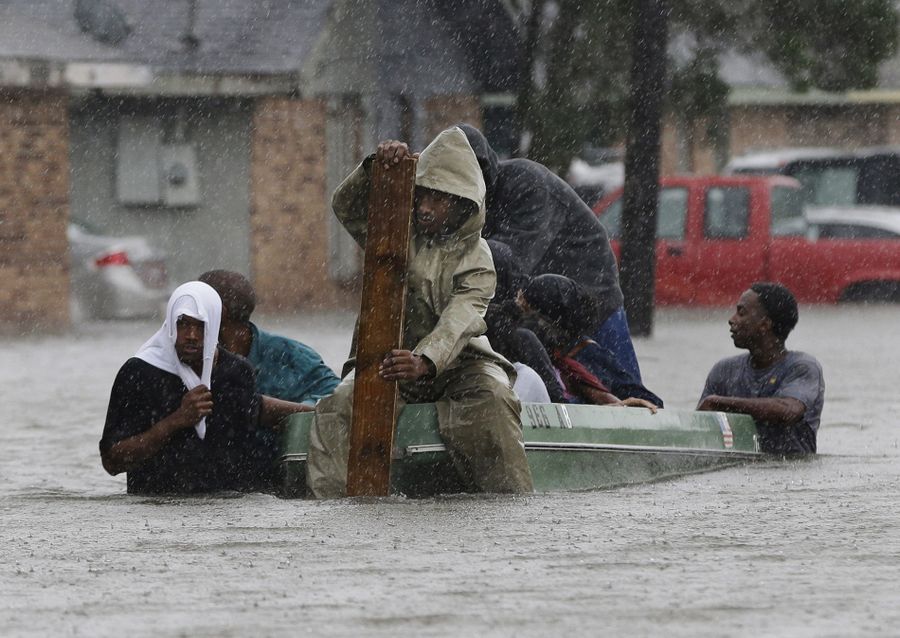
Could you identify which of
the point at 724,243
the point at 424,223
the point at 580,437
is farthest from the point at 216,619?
the point at 724,243

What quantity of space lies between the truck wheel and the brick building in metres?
5.58

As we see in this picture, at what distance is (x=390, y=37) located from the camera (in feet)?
91.8

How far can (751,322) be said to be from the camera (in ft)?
33.0

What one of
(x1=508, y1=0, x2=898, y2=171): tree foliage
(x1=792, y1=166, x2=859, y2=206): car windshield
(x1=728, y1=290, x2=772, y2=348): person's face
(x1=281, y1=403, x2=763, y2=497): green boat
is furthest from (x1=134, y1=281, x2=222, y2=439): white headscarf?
(x1=792, y1=166, x2=859, y2=206): car windshield

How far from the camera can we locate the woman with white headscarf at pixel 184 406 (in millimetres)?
8227

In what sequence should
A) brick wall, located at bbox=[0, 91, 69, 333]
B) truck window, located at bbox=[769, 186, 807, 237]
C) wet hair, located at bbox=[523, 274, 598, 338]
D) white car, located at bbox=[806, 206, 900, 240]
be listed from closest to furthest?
wet hair, located at bbox=[523, 274, 598, 338] < brick wall, located at bbox=[0, 91, 69, 333] < truck window, located at bbox=[769, 186, 807, 237] < white car, located at bbox=[806, 206, 900, 240]

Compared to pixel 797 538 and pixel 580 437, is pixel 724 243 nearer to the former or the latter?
pixel 580 437

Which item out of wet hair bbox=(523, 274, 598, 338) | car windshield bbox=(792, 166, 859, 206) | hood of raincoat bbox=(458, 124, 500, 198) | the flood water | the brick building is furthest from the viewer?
car windshield bbox=(792, 166, 859, 206)

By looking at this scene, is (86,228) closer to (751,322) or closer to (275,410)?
(751,322)

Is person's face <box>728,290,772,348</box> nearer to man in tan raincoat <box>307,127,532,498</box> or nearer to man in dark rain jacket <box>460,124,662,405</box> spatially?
man in dark rain jacket <box>460,124,662,405</box>

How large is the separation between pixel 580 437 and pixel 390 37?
767 inches

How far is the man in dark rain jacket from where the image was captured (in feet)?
31.6

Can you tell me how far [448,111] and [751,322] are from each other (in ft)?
61.3

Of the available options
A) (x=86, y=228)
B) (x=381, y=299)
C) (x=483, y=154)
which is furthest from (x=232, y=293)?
(x=86, y=228)
